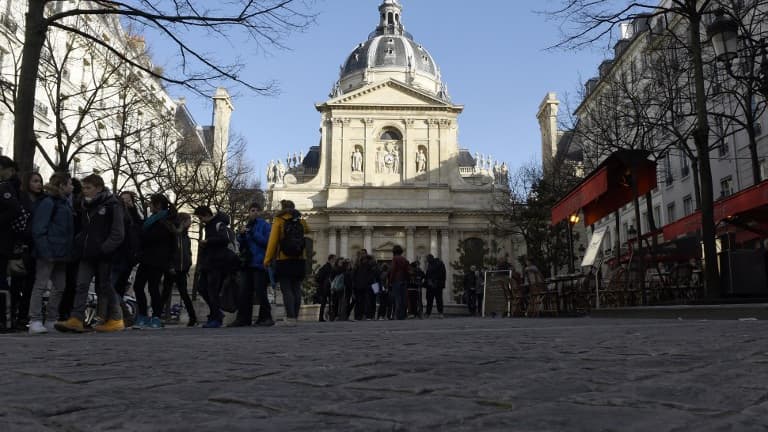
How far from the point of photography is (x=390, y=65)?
234ft

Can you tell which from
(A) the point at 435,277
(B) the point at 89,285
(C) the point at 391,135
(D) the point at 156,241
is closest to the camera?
(B) the point at 89,285

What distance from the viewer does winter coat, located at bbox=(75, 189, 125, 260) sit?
24.1 feet

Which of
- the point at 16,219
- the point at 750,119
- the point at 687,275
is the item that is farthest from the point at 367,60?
the point at 16,219

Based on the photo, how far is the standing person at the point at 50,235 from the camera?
287 inches

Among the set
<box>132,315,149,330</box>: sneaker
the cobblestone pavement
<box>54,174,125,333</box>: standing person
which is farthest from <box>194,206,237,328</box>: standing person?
the cobblestone pavement

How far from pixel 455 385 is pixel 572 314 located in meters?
12.1

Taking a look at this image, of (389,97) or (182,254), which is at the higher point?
(389,97)

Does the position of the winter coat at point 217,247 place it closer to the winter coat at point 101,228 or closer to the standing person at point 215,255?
the standing person at point 215,255

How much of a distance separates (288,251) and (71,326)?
2.97m

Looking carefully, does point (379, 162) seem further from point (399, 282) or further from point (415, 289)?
point (399, 282)

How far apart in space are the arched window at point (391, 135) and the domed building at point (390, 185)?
76 mm

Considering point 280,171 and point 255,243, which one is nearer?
point 255,243

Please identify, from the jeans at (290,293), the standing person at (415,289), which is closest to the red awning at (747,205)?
the jeans at (290,293)

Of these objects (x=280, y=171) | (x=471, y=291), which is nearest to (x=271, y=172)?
(x=280, y=171)
